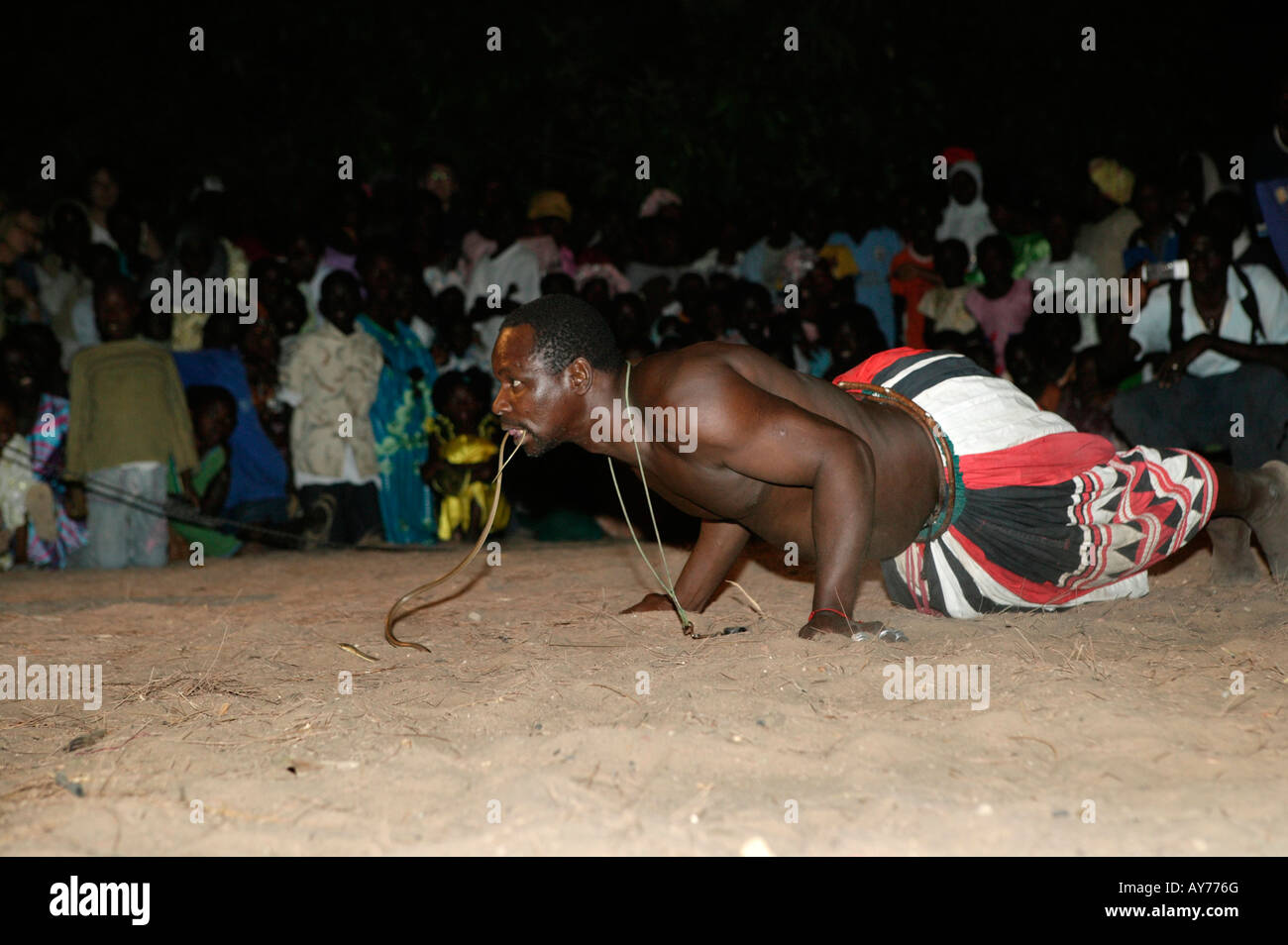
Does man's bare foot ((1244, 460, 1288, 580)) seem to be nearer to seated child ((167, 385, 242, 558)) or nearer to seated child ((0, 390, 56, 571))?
seated child ((167, 385, 242, 558))

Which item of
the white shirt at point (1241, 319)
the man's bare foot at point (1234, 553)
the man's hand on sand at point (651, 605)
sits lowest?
the man's hand on sand at point (651, 605)

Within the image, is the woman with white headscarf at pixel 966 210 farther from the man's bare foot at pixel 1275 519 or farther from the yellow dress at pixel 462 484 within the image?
the man's bare foot at pixel 1275 519

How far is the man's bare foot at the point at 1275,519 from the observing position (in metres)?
3.51

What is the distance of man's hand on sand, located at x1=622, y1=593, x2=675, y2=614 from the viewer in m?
3.63

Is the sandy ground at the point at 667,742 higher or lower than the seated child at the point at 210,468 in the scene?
lower

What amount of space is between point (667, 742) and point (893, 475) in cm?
125

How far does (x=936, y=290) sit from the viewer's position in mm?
6773

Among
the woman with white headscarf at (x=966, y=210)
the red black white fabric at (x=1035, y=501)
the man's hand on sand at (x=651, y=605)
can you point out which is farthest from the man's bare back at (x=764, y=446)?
the woman with white headscarf at (x=966, y=210)

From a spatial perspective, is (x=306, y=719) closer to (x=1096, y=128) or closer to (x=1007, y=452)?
(x=1007, y=452)

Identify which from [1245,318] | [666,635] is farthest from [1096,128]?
[666,635]

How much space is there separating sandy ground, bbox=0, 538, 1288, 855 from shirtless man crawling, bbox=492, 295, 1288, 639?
6.2 inches

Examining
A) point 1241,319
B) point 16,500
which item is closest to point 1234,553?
point 1241,319

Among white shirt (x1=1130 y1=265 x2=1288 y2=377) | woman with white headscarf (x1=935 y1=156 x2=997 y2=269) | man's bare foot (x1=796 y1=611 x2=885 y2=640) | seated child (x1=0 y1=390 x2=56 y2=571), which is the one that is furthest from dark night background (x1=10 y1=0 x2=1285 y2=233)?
man's bare foot (x1=796 y1=611 x2=885 y2=640)
